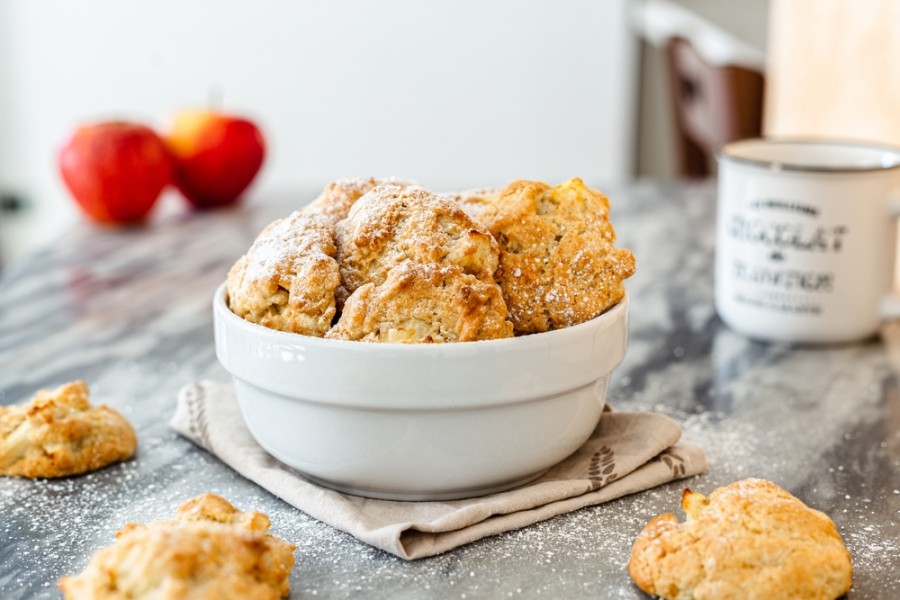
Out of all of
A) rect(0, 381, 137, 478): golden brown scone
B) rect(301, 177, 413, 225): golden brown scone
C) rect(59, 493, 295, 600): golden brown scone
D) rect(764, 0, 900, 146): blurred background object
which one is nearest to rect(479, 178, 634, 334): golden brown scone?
rect(301, 177, 413, 225): golden brown scone

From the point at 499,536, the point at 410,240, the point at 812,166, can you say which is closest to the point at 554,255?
the point at 410,240

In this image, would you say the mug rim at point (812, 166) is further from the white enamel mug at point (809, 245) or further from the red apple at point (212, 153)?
the red apple at point (212, 153)

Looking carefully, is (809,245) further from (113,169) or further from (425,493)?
(113,169)

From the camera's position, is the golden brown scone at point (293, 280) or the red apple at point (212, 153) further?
the red apple at point (212, 153)

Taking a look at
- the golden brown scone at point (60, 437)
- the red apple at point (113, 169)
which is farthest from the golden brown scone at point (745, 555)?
the red apple at point (113, 169)

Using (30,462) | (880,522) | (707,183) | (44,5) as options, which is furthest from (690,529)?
(44,5)

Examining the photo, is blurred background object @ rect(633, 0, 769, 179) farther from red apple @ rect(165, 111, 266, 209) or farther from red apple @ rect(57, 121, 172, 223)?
red apple @ rect(57, 121, 172, 223)
